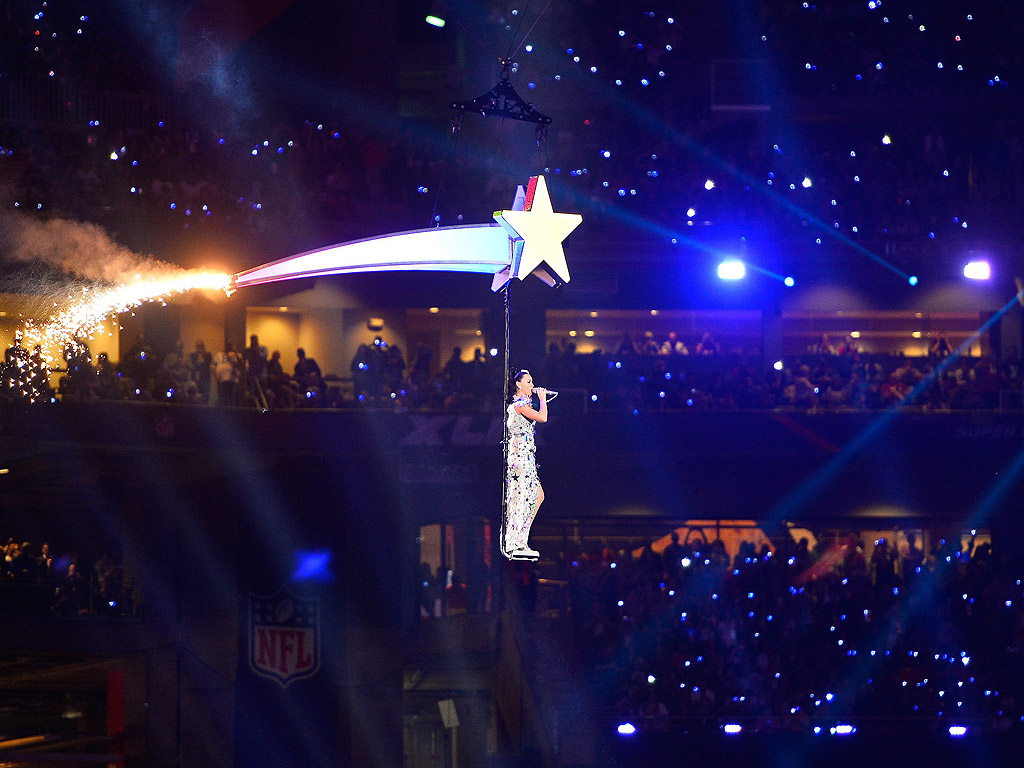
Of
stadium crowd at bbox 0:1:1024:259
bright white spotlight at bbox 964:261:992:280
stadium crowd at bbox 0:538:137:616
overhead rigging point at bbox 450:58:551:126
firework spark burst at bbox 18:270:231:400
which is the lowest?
stadium crowd at bbox 0:538:137:616

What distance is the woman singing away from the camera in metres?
7.55

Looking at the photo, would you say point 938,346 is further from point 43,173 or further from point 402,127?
point 43,173

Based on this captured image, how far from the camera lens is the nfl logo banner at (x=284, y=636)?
1590 centimetres

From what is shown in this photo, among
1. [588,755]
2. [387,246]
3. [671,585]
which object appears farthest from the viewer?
[671,585]

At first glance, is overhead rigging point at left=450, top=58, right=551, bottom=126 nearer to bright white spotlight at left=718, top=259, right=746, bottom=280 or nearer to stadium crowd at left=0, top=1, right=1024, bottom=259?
stadium crowd at left=0, top=1, right=1024, bottom=259

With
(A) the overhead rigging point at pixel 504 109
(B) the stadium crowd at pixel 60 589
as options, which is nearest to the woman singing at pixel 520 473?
(A) the overhead rigging point at pixel 504 109

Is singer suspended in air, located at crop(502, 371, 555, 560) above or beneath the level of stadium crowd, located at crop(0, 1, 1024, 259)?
beneath

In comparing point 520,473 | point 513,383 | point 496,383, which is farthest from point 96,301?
point 520,473

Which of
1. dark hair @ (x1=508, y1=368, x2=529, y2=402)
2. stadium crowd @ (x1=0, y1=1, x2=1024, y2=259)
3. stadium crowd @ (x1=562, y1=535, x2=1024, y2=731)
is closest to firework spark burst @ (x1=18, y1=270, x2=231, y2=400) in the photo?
stadium crowd @ (x1=0, y1=1, x2=1024, y2=259)

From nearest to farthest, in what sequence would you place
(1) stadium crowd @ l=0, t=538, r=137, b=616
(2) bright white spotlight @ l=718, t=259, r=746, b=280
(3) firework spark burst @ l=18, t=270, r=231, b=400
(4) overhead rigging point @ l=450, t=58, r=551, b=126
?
(4) overhead rigging point @ l=450, t=58, r=551, b=126 < (3) firework spark burst @ l=18, t=270, r=231, b=400 < (1) stadium crowd @ l=0, t=538, r=137, b=616 < (2) bright white spotlight @ l=718, t=259, r=746, b=280

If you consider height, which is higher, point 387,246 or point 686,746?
point 387,246

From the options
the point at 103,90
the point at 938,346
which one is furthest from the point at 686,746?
the point at 103,90

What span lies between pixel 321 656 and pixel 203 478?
3.21 meters

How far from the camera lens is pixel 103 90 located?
1664 centimetres
